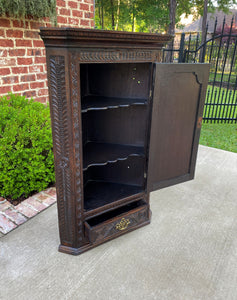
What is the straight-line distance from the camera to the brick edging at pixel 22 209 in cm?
218

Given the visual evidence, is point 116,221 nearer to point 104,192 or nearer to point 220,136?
point 104,192

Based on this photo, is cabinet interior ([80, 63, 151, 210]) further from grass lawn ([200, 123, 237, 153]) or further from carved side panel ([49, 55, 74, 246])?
grass lawn ([200, 123, 237, 153])

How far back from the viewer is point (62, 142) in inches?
63.1

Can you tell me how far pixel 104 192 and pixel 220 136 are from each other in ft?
13.0

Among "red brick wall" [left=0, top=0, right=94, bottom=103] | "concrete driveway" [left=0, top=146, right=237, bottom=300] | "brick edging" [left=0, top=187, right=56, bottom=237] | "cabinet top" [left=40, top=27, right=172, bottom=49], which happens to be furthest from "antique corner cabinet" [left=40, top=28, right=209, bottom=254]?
"red brick wall" [left=0, top=0, right=94, bottom=103]

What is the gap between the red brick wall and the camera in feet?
8.84

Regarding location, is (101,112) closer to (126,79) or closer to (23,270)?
(126,79)

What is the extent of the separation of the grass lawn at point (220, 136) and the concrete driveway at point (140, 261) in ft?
7.94

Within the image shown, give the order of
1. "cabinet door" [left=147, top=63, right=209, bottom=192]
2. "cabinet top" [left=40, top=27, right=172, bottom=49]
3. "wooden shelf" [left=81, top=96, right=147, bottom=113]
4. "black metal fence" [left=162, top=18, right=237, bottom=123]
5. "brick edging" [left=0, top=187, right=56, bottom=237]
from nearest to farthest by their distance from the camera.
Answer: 1. "cabinet top" [left=40, top=27, right=172, bottom=49]
2. "wooden shelf" [left=81, top=96, right=147, bottom=113]
3. "cabinet door" [left=147, top=63, right=209, bottom=192]
4. "brick edging" [left=0, top=187, right=56, bottom=237]
5. "black metal fence" [left=162, top=18, right=237, bottom=123]

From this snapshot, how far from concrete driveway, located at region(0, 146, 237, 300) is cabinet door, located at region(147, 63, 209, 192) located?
1.56 ft

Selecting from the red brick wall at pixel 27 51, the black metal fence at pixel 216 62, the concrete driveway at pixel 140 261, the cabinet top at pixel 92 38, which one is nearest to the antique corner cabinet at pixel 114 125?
the cabinet top at pixel 92 38

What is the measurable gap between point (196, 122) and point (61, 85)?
133 centimetres

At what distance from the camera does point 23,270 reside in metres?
1.72

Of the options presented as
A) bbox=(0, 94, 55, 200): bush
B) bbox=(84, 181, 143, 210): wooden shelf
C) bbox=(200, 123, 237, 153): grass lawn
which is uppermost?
bbox=(0, 94, 55, 200): bush
